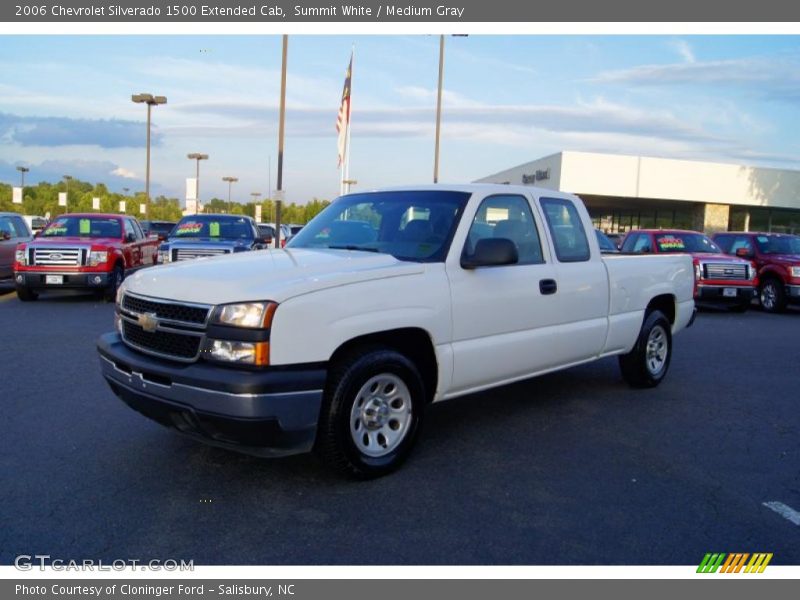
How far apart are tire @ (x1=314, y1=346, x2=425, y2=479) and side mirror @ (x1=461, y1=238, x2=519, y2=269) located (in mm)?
853

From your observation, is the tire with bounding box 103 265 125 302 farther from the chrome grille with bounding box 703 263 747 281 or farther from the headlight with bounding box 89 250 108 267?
the chrome grille with bounding box 703 263 747 281

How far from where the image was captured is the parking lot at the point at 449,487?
135 inches

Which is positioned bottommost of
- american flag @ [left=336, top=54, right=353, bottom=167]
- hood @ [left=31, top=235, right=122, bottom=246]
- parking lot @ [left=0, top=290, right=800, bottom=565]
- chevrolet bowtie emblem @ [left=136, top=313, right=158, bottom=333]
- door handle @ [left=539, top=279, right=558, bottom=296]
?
parking lot @ [left=0, top=290, right=800, bottom=565]

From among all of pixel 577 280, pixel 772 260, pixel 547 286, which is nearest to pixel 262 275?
pixel 547 286

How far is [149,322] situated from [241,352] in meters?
0.79

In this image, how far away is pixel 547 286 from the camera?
536cm

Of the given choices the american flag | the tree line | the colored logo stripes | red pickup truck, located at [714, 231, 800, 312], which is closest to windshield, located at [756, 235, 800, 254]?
red pickup truck, located at [714, 231, 800, 312]

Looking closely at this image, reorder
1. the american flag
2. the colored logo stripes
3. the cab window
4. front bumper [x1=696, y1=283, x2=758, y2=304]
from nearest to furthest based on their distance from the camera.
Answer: the colored logo stripes → the cab window → front bumper [x1=696, y1=283, x2=758, y2=304] → the american flag

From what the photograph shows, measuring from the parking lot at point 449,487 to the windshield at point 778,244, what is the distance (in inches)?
421

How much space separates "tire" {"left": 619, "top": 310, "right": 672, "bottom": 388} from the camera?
6777mm

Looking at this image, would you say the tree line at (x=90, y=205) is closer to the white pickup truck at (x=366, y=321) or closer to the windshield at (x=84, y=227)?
the windshield at (x=84, y=227)

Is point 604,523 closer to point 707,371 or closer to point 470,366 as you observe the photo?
point 470,366
